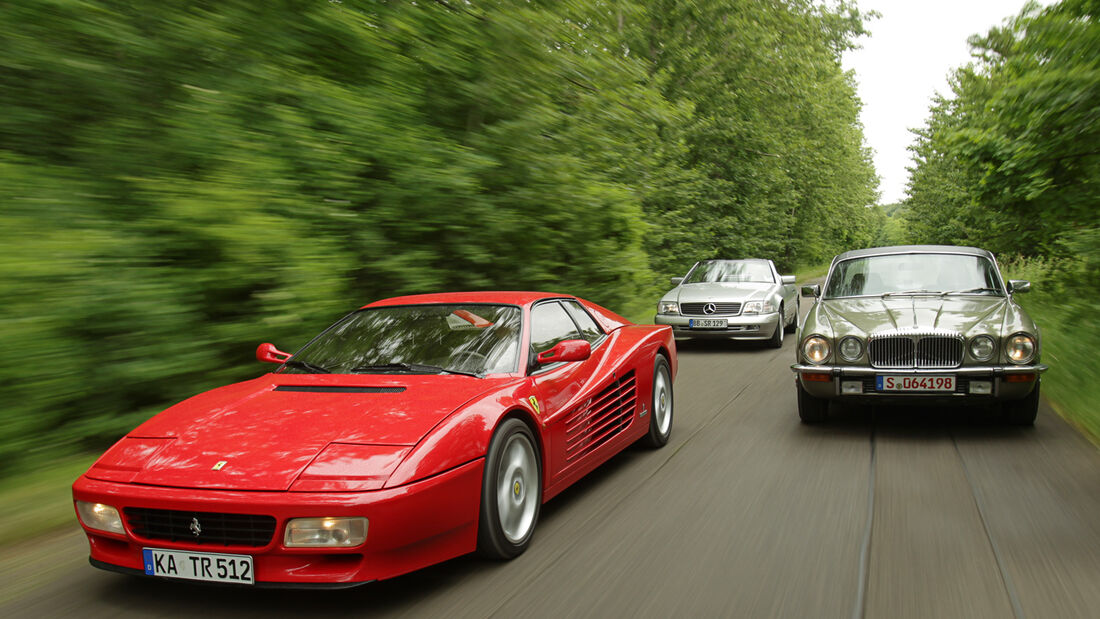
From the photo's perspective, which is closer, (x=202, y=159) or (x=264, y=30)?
(x=202, y=159)

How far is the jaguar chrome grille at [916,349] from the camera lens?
6.09m

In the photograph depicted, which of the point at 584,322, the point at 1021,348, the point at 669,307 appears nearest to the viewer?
the point at 584,322

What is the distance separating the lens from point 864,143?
78750 millimetres

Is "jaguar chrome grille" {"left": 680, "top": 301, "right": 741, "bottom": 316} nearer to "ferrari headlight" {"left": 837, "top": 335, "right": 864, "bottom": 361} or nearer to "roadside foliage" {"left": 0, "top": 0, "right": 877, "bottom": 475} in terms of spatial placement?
"roadside foliage" {"left": 0, "top": 0, "right": 877, "bottom": 475}

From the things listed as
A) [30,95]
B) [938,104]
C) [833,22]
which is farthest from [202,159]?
[938,104]

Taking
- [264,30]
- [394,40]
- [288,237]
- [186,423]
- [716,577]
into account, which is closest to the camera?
[716,577]

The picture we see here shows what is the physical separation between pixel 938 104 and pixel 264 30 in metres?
38.9

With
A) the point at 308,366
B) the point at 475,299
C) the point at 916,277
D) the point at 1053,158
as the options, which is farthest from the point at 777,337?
the point at 308,366

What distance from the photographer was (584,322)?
5.61 m

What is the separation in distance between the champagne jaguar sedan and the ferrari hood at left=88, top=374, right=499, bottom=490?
3.52 m

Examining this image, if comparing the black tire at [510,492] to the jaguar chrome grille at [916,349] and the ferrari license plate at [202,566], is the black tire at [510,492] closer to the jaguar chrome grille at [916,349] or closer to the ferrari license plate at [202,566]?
the ferrari license plate at [202,566]

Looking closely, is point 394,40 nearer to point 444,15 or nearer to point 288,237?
point 444,15

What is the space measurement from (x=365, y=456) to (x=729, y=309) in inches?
392

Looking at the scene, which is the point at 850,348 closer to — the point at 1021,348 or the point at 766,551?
the point at 1021,348
